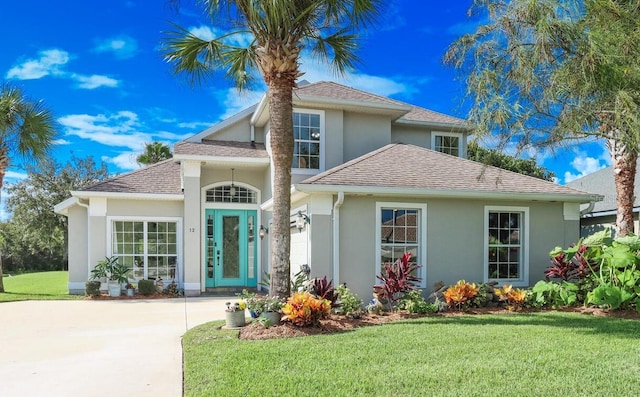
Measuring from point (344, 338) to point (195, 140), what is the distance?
1002 cm

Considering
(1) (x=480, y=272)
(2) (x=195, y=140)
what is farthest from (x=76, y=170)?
(1) (x=480, y=272)

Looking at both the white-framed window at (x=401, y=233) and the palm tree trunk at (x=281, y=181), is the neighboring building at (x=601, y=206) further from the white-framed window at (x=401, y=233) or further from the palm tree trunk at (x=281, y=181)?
the palm tree trunk at (x=281, y=181)

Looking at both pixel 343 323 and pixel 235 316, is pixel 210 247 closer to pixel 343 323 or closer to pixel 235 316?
pixel 235 316

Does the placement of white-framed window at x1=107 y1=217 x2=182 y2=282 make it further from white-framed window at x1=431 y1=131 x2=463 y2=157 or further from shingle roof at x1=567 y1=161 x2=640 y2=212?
shingle roof at x1=567 y1=161 x2=640 y2=212

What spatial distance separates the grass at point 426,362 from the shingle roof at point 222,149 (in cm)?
714

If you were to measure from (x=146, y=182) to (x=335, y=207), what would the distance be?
8024 mm

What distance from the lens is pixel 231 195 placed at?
50.4 feet

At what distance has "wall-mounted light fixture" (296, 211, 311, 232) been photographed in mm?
10580

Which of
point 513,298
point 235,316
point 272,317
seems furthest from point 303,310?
point 513,298

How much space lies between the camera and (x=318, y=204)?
34.1 feet

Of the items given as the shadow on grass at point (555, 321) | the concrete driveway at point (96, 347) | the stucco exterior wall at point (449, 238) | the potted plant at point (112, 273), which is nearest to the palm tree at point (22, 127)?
the potted plant at point (112, 273)

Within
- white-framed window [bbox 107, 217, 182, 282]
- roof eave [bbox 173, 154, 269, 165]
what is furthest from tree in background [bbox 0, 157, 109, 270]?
roof eave [bbox 173, 154, 269, 165]

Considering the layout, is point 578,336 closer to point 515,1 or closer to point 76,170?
point 515,1

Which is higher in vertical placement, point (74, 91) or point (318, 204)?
point (74, 91)
